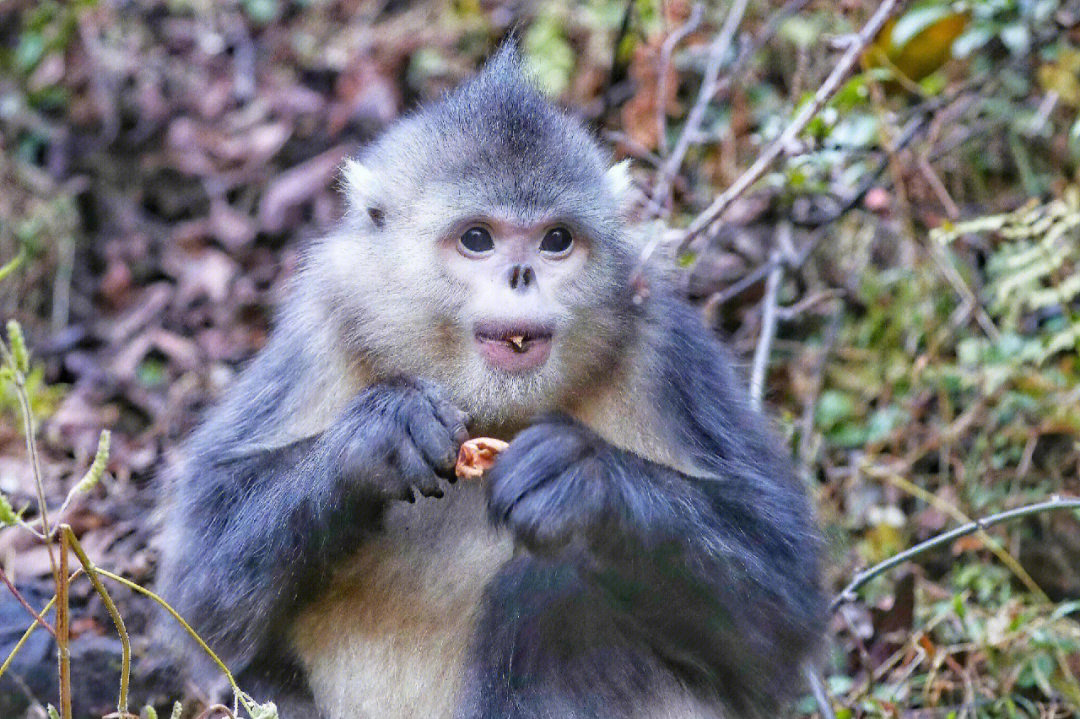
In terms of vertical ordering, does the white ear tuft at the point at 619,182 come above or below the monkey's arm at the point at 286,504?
above

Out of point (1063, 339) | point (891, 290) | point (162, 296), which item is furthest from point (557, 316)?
point (162, 296)

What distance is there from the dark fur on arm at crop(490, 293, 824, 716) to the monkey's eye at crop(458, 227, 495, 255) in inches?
22.5

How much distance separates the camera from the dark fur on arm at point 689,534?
3420 millimetres

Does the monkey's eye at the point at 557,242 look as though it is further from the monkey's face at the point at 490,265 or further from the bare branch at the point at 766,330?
the bare branch at the point at 766,330

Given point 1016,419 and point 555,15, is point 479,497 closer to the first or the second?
point 1016,419

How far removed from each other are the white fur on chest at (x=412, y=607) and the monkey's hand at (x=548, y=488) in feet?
1.33

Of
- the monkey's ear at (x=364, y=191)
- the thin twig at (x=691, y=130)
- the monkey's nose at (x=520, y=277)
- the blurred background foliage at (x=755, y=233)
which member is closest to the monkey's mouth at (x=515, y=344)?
the monkey's nose at (x=520, y=277)

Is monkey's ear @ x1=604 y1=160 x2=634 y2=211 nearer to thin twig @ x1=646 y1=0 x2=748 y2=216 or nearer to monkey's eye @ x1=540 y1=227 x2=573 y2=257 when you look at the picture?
monkey's eye @ x1=540 y1=227 x2=573 y2=257

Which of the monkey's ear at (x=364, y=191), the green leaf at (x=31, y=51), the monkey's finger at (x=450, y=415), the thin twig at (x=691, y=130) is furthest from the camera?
the green leaf at (x=31, y=51)

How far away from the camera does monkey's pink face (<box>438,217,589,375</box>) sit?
3508 mm

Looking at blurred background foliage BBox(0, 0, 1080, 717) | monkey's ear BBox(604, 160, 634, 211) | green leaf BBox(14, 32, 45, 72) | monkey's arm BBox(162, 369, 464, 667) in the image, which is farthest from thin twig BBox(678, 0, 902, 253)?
green leaf BBox(14, 32, 45, 72)

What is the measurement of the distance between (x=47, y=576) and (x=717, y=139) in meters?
4.07

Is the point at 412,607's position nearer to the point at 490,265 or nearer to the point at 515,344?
the point at 515,344

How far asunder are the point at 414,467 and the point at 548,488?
38cm
